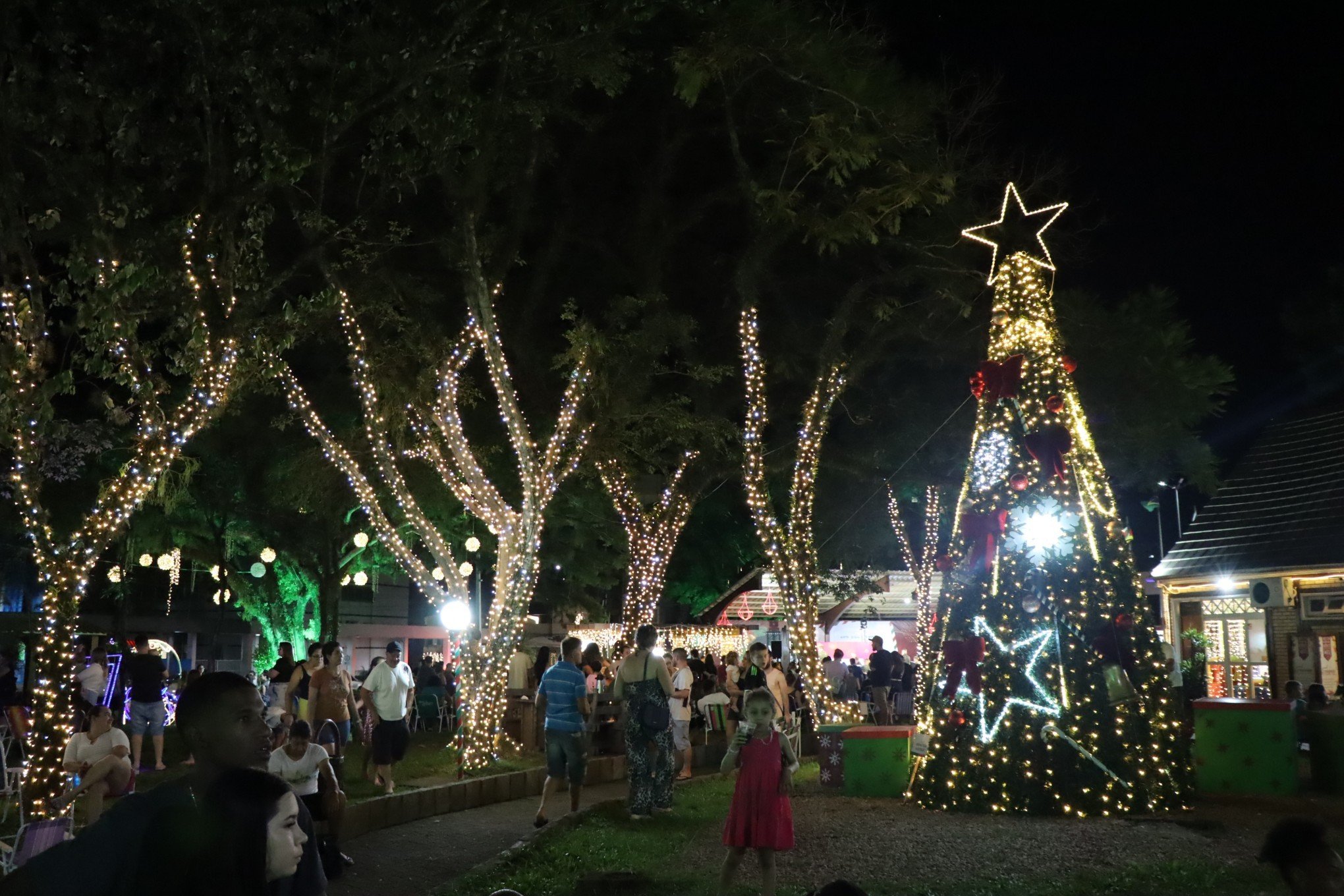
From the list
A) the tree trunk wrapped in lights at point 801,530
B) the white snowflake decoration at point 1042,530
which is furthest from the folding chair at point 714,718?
the white snowflake decoration at point 1042,530

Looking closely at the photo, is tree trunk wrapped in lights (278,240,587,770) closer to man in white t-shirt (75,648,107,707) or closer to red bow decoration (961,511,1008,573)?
man in white t-shirt (75,648,107,707)

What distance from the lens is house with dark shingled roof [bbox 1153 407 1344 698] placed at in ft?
65.4

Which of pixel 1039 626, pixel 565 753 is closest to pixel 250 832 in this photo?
pixel 565 753

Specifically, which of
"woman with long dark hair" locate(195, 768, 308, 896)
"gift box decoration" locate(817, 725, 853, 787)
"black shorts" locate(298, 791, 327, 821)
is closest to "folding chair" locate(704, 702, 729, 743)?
"gift box decoration" locate(817, 725, 853, 787)

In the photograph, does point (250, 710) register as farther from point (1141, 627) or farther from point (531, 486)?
point (531, 486)

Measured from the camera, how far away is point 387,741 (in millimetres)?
13703

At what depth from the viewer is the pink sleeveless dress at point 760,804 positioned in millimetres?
8398

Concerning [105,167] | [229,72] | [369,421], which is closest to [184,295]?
[105,167]

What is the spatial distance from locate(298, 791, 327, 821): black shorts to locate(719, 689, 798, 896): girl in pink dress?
2920 mm

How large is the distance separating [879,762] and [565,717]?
403cm

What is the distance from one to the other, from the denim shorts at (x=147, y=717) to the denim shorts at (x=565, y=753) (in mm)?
6310

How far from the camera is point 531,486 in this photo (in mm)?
16953

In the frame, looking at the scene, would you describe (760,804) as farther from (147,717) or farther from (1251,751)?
(147,717)

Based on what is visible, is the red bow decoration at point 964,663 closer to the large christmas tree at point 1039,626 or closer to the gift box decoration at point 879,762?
the large christmas tree at point 1039,626
